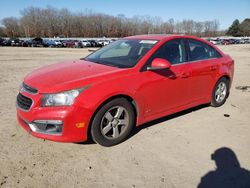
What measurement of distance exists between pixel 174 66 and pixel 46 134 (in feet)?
8.01

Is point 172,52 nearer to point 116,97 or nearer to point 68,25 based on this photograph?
point 116,97

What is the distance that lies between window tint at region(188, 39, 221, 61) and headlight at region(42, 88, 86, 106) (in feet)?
8.29

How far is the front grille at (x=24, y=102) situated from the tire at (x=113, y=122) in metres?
0.94

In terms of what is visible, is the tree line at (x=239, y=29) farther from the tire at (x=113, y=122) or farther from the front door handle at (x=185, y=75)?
the tire at (x=113, y=122)

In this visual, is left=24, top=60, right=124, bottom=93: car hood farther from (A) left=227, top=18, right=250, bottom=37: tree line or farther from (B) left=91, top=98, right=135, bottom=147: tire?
(A) left=227, top=18, right=250, bottom=37: tree line

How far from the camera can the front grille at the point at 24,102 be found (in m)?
3.48

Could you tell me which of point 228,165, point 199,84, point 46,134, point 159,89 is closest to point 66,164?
point 46,134

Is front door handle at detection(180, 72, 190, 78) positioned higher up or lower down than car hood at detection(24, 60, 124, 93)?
lower down

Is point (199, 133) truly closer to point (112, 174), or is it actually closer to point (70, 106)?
point (112, 174)

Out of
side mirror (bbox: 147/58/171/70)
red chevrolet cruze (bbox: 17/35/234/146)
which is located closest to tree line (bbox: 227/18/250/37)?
red chevrolet cruze (bbox: 17/35/234/146)

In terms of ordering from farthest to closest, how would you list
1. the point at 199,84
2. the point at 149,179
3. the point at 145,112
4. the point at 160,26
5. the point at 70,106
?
the point at 160,26, the point at 199,84, the point at 145,112, the point at 70,106, the point at 149,179

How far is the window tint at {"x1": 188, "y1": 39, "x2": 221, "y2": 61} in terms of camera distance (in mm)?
4838

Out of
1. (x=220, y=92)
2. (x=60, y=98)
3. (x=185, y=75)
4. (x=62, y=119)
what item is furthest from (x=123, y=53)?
(x=220, y=92)

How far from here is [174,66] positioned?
14.5ft
